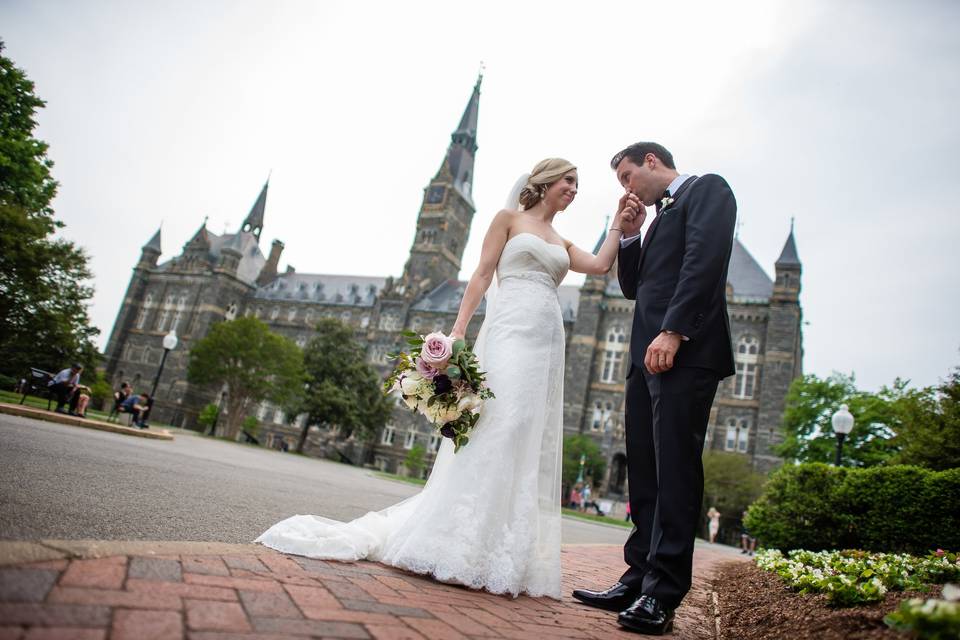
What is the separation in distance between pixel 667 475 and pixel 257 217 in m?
70.5

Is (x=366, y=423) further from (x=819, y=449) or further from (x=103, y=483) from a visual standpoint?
(x=103, y=483)

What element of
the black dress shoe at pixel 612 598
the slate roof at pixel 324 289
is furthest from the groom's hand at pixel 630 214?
the slate roof at pixel 324 289

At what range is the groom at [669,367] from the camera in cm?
300

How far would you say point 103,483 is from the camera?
14.5 ft

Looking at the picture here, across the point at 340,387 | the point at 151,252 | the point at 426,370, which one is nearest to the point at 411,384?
the point at 426,370

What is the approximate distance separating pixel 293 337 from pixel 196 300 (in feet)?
33.2

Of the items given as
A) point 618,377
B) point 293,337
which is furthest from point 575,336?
point 293,337

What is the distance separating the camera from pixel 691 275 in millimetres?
3250

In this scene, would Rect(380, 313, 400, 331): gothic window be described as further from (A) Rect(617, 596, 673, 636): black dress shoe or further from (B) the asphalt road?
(A) Rect(617, 596, 673, 636): black dress shoe

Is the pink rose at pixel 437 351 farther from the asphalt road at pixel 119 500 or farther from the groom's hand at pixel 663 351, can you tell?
the asphalt road at pixel 119 500

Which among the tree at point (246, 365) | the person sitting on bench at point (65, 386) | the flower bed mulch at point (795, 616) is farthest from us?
the tree at point (246, 365)

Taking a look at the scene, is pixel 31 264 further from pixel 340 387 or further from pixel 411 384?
pixel 411 384

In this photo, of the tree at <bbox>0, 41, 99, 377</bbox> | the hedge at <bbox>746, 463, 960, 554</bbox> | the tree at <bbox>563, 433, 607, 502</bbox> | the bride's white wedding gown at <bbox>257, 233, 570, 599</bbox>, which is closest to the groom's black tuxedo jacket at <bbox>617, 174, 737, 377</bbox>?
the bride's white wedding gown at <bbox>257, 233, 570, 599</bbox>

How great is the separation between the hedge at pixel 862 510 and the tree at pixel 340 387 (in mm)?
35253
